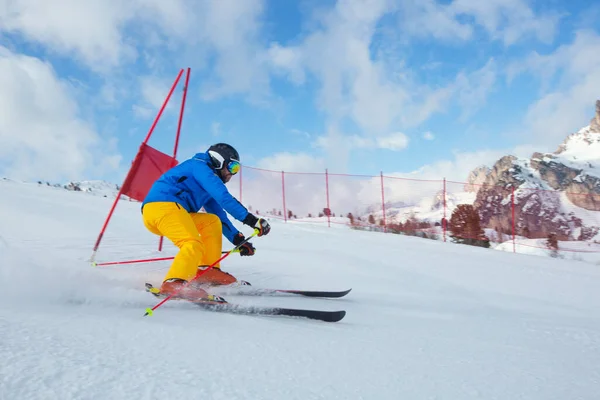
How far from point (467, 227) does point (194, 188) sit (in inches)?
593

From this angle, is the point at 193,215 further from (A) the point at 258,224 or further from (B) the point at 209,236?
(A) the point at 258,224

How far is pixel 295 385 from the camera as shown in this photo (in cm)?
162

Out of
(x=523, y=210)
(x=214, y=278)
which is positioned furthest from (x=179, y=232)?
(x=523, y=210)

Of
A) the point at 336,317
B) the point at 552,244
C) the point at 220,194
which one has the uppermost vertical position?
the point at 220,194

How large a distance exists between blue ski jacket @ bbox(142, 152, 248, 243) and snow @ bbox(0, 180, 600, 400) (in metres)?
0.82

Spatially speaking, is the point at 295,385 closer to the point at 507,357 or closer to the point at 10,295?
the point at 507,357

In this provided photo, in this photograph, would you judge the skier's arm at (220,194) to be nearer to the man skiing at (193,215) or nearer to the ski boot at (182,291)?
the man skiing at (193,215)

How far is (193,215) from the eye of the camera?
4.12 m

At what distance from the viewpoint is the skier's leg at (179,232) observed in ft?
11.1

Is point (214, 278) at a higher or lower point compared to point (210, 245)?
lower

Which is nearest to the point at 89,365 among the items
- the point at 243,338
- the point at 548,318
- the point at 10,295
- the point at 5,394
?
the point at 5,394

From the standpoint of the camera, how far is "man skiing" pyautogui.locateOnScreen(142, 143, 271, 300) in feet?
11.1

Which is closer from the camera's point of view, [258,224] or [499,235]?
[258,224]

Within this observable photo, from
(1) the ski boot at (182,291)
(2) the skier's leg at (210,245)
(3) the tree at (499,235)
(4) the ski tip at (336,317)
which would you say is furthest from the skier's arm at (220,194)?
(3) the tree at (499,235)
